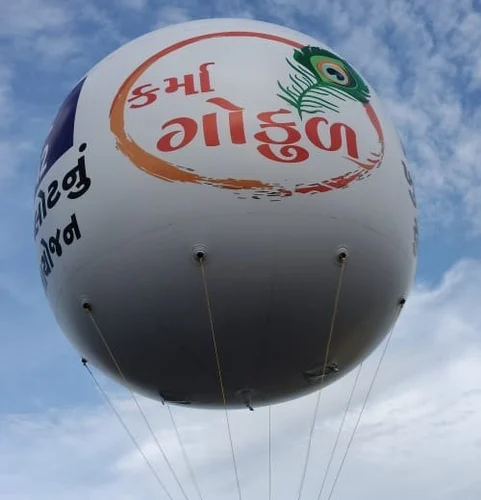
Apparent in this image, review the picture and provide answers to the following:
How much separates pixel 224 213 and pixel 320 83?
8.89 feet

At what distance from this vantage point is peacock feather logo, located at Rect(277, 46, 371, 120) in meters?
11.2

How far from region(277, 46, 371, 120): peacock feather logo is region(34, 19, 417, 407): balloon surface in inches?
1.1

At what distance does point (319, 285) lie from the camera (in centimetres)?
1101

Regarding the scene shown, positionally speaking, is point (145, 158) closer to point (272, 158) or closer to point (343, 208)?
point (272, 158)

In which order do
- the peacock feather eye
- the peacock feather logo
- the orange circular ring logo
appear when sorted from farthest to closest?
the peacock feather eye → the peacock feather logo → the orange circular ring logo

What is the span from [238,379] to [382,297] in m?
2.56

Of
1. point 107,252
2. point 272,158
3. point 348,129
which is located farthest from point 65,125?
point 348,129

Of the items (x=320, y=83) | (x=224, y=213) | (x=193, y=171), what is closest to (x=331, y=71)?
(x=320, y=83)

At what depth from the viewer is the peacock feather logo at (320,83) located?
11.2m

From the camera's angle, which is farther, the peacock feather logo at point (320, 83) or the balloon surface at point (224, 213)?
the peacock feather logo at point (320, 83)

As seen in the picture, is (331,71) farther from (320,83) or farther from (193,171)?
(193,171)

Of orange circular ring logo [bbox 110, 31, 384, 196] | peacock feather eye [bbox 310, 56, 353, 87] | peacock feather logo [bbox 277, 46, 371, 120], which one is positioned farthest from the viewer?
peacock feather eye [bbox 310, 56, 353, 87]

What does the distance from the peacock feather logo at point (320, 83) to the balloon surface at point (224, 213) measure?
0.03 m

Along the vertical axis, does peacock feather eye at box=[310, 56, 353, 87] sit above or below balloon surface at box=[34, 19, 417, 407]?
above
